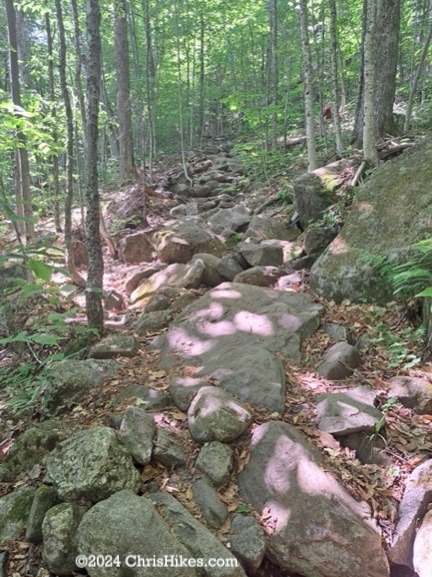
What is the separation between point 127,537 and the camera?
252 centimetres

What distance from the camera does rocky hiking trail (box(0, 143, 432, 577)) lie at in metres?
2.72

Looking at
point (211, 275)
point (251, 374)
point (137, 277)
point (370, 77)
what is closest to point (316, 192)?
point (370, 77)

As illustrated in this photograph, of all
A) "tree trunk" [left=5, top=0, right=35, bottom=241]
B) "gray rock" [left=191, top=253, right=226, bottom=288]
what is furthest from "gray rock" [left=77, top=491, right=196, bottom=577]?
"tree trunk" [left=5, top=0, right=35, bottom=241]

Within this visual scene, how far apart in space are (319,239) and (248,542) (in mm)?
4871

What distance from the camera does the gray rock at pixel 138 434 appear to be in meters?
3.19

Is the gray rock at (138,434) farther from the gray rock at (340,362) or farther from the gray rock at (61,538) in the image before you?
the gray rock at (340,362)

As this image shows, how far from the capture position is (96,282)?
226 inches

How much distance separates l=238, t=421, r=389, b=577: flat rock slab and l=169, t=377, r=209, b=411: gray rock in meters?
0.83

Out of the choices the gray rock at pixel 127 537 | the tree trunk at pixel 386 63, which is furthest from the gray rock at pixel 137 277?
the gray rock at pixel 127 537

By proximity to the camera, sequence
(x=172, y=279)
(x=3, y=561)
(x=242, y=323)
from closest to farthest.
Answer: (x=3, y=561) → (x=242, y=323) → (x=172, y=279)

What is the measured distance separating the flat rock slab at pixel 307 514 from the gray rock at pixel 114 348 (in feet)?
7.73

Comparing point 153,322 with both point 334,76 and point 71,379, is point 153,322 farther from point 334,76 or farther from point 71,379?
point 334,76

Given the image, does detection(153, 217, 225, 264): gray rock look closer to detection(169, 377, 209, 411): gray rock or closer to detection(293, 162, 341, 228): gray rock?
detection(293, 162, 341, 228): gray rock

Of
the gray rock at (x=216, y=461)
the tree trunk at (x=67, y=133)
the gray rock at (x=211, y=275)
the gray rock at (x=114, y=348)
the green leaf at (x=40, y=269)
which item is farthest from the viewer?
the tree trunk at (x=67, y=133)
